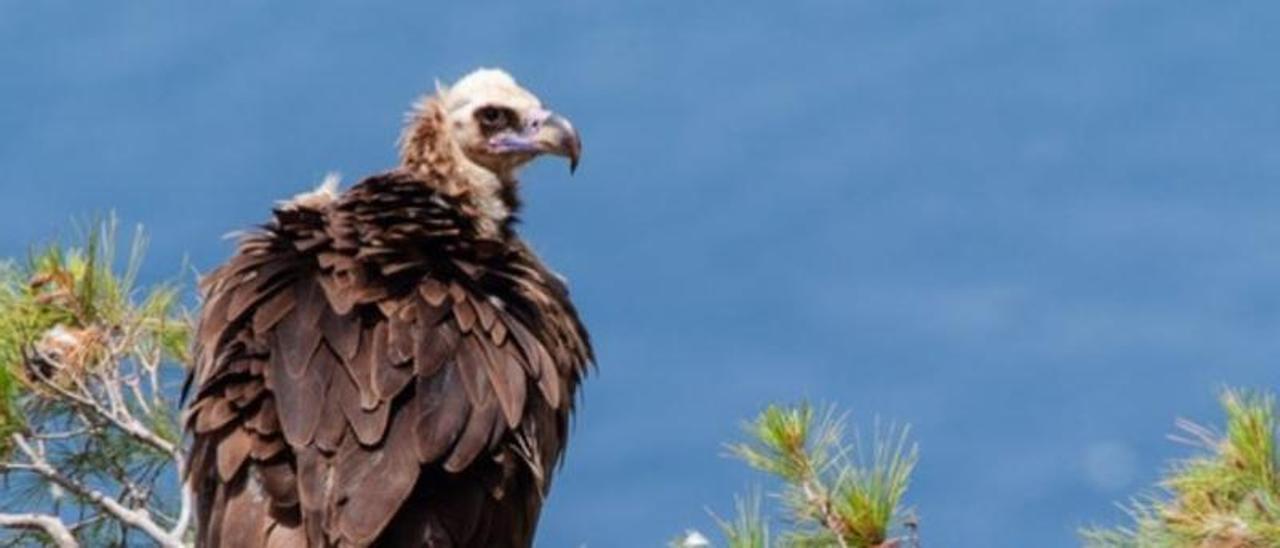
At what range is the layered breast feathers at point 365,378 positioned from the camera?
249 inches

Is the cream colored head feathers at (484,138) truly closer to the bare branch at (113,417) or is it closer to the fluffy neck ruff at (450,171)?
the fluffy neck ruff at (450,171)

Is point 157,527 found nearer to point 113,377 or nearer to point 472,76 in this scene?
point 113,377

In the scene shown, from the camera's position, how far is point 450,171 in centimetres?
745

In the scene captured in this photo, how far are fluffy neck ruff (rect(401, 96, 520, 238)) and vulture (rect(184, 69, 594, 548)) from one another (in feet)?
0.76

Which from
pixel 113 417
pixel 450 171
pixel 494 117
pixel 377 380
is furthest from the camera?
pixel 113 417

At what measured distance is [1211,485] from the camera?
7242 mm

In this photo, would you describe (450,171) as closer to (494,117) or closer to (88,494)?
(494,117)

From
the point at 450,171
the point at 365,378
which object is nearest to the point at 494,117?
the point at 450,171

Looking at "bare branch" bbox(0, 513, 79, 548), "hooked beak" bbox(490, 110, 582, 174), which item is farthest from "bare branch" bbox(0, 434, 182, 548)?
"hooked beak" bbox(490, 110, 582, 174)

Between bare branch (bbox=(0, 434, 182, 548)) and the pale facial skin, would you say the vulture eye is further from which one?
bare branch (bbox=(0, 434, 182, 548))

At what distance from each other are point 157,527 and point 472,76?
3.91ft

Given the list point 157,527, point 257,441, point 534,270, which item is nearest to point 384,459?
point 257,441

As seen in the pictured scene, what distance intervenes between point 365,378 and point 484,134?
128 cm

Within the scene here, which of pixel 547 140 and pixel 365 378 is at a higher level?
pixel 547 140
